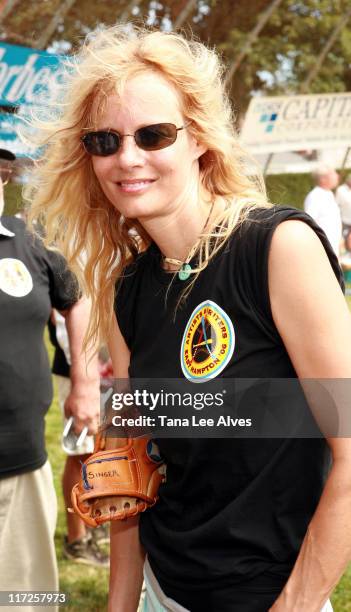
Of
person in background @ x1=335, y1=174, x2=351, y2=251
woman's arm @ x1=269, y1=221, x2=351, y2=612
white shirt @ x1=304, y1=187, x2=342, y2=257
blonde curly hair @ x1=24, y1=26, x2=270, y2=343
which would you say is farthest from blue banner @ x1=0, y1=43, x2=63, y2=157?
woman's arm @ x1=269, y1=221, x2=351, y2=612

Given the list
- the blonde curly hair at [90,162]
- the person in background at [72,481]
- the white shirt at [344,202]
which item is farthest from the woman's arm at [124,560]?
the white shirt at [344,202]

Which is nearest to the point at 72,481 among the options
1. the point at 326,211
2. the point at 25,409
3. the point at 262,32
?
the point at 25,409

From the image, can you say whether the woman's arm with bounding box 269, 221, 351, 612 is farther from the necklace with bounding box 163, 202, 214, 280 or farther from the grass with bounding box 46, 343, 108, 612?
the grass with bounding box 46, 343, 108, 612

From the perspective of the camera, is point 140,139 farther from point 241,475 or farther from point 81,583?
point 81,583

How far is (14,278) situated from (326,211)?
5270mm

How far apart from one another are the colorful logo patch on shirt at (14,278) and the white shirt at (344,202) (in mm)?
6193

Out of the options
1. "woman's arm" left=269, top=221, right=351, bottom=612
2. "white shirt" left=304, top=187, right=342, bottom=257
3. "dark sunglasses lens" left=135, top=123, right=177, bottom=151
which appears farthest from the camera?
"white shirt" left=304, top=187, right=342, bottom=257

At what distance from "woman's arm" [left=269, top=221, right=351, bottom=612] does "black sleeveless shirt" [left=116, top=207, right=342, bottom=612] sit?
43 millimetres

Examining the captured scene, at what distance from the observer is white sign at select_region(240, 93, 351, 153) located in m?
11.2

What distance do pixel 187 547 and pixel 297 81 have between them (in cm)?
1236

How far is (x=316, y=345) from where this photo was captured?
1361mm

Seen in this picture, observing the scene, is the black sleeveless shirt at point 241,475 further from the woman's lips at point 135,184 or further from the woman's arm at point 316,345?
the woman's lips at point 135,184

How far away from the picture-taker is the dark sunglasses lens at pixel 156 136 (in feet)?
5.23

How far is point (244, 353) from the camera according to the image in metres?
1.45
